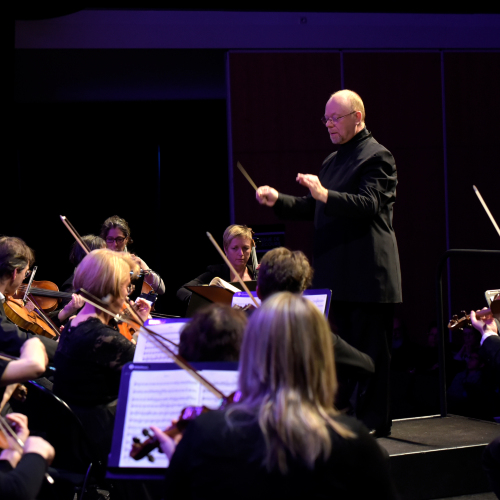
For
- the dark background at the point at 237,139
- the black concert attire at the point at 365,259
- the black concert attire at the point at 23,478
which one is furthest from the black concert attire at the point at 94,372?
the dark background at the point at 237,139

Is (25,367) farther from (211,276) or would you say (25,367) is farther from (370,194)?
(211,276)

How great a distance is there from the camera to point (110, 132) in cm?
711

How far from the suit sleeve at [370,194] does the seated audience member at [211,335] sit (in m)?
0.97

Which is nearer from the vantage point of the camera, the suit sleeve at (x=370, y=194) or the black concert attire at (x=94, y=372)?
the black concert attire at (x=94, y=372)

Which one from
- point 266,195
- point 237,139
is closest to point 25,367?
point 266,195

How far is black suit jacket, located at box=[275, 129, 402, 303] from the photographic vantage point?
8.81ft

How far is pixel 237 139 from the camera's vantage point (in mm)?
6625

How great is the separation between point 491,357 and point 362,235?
66cm

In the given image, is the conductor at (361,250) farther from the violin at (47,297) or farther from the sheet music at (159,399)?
the violin at (47,297)

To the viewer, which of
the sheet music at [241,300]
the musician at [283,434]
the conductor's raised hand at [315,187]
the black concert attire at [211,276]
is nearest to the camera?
the musician at [283,434]

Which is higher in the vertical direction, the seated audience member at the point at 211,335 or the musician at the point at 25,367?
the seated audience member at the point at 211,335

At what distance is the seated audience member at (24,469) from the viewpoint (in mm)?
1402

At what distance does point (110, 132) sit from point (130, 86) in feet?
1.70

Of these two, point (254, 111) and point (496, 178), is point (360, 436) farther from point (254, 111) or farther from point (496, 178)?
point (496, 178)
